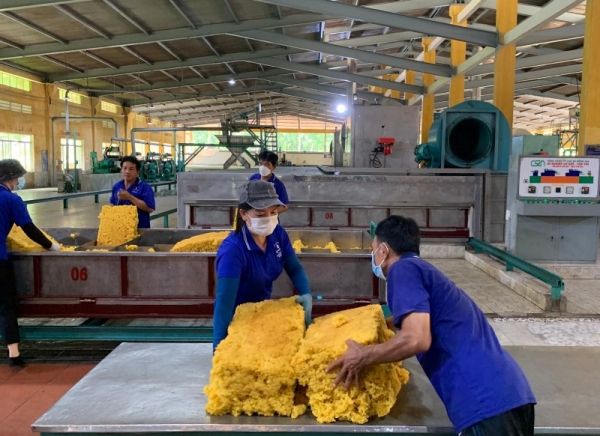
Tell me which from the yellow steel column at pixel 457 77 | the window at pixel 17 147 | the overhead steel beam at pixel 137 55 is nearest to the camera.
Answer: the yellow steel column at pixel 457 77

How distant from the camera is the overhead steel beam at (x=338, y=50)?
1391cm

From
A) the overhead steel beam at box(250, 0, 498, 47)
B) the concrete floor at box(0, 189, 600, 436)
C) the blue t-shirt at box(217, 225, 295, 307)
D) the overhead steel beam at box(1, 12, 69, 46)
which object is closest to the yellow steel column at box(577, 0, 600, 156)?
the concrete floor at box(0, 189, 600, 436)

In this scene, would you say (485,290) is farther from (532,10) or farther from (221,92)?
(221,92)

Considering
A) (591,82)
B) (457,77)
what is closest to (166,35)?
(457,77)

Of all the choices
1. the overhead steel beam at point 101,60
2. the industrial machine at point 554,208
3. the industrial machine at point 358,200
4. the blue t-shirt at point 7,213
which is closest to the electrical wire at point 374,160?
the industrial machine at point 358,200

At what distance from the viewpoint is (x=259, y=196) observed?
231cm

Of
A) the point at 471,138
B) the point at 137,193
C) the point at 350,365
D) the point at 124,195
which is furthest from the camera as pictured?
the point at 471,138

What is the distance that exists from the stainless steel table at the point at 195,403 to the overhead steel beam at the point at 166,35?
12424 mm

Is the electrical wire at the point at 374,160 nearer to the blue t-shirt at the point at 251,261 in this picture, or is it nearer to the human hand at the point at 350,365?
the blue t-shirt at the point at 251,261

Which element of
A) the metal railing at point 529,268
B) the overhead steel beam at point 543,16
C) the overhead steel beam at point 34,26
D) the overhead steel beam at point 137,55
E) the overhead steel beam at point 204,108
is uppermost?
the overhead steel beam at point 204,108

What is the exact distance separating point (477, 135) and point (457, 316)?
25.2 ft

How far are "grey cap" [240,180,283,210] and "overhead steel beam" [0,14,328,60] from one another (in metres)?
12.1

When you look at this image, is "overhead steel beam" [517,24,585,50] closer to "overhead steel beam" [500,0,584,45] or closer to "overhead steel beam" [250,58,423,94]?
"overhead steel beam" [500,0,584,45]

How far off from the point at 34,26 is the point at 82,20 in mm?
1614
